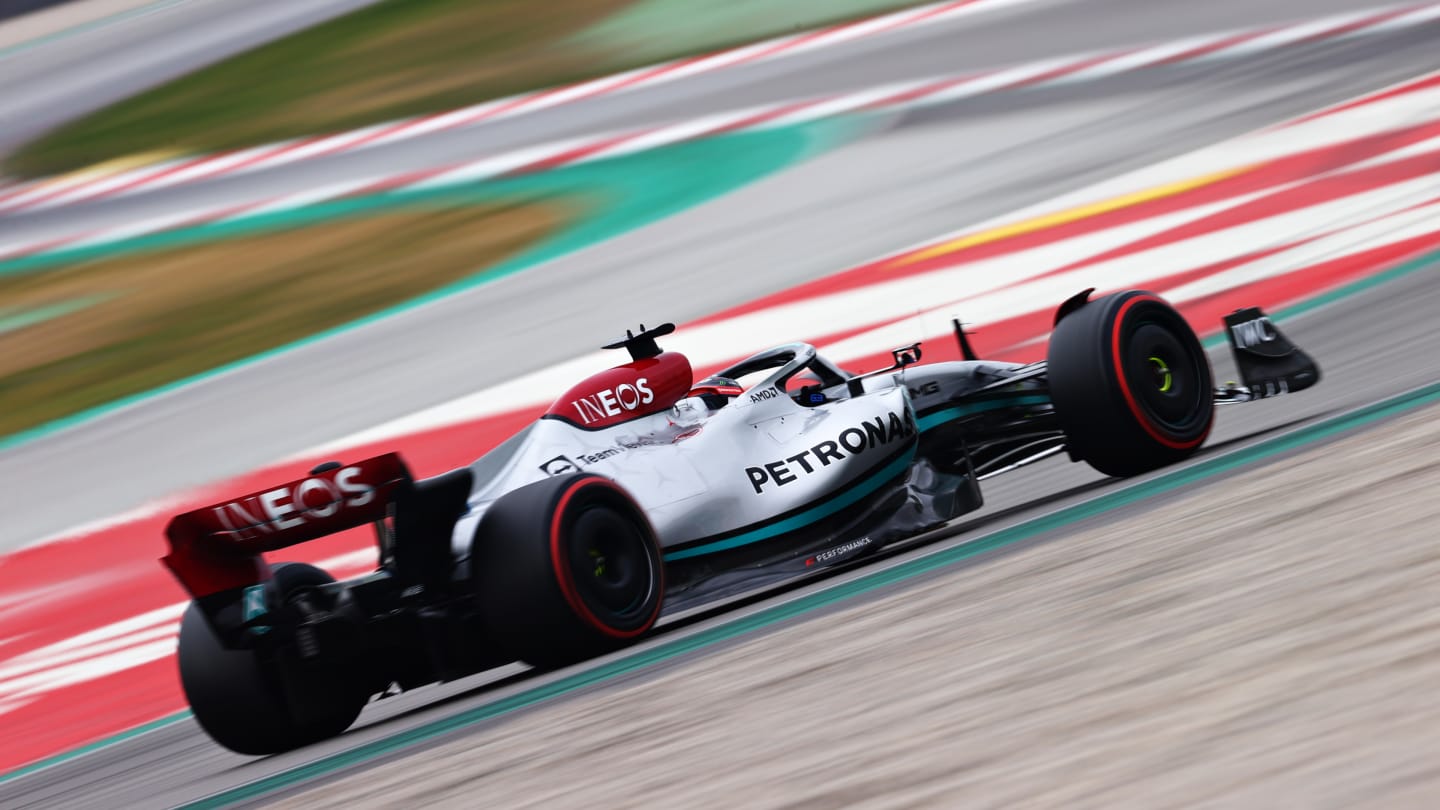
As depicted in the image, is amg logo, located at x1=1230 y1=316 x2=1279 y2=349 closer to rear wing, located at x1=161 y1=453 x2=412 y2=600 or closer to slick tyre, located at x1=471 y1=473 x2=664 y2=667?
slick tyre, located at x1=471 y1=473 x2=664 y2=667

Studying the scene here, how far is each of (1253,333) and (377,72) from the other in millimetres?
16211

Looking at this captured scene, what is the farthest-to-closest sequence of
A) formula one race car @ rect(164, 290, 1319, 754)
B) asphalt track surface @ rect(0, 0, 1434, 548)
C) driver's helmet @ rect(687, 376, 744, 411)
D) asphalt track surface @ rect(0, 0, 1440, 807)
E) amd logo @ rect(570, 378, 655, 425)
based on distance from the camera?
asphalt track surface @ rect(0, 0, 1434, 548)
asphalt track surface @ rect(0, 0, 1440, 807)
driver's helmet @ rect(687, 376, 744, 411)
amd logo @ rect(570, 378, 655, 425)
formula one race car @ rect(164, 290, 1319, 754)

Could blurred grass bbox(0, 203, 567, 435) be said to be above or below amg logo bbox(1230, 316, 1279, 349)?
above

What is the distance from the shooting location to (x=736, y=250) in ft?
45.3

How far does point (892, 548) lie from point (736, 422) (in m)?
0.89

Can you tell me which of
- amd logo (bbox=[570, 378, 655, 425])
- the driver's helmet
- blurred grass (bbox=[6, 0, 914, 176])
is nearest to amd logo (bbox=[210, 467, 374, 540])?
amd logo (bbox=[570, 378, 655, 425])

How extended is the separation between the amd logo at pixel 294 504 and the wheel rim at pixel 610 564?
0.61 metres

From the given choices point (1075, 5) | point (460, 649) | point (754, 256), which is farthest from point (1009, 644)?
point (1075, 5)

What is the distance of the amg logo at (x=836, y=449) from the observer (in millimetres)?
6394

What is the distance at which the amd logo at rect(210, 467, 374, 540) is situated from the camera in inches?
210

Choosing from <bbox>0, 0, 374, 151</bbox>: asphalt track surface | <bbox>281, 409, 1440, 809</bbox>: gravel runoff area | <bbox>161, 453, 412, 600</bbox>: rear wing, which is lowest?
<bbox>281, 409, 1440, 809</bbox>: gravel runoff area

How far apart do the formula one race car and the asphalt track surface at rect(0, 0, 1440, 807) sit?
6.28 ft

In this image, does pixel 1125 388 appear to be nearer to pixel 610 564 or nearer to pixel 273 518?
pixel 610 564

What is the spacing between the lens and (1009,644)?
4090 mm
